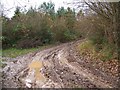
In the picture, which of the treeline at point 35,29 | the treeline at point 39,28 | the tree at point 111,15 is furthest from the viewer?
the treeline at point 35,29

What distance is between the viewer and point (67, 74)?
10.7 metres

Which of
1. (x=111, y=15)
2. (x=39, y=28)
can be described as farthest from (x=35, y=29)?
(x=111, y=15)

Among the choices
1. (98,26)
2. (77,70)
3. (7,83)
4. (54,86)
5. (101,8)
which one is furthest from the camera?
(98,26)

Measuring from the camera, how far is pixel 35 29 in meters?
29.4

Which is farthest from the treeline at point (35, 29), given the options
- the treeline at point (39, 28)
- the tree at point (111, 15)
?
the tree at point (111, 15)

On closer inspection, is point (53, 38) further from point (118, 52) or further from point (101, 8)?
point (118, 52)

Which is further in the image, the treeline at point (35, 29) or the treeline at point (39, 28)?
the treeline at point (35, 29)

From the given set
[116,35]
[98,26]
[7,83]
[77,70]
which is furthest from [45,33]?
[7,83]

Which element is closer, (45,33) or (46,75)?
(46,75)

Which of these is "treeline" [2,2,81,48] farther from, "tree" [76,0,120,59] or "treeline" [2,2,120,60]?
"tree" [76,0,120,59]

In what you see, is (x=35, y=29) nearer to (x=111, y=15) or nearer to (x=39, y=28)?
(x=39, y=28)

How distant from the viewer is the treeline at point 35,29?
28422 mm

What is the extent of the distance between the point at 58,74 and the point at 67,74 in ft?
1.28

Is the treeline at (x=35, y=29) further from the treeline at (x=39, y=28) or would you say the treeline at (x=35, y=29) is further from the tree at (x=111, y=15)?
the tree at (x=111, y=15)
